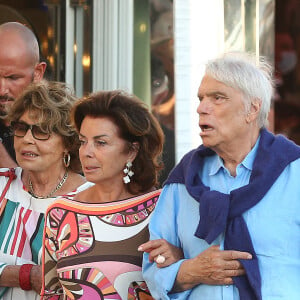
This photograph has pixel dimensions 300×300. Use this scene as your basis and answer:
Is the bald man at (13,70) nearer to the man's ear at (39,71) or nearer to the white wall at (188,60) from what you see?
the man's ear at (39,71)

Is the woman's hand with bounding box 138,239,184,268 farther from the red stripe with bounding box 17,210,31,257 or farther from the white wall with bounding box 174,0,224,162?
the white wall with bounding box 174,0,224,162

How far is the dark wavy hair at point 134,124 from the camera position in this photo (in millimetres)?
4074

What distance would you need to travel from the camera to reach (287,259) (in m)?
3.44

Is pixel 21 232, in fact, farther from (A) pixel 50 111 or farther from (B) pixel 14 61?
(B) pixel 14 61

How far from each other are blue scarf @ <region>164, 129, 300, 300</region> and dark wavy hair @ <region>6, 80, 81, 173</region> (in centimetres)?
108

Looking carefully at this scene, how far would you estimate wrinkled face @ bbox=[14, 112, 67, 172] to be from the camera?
441cm

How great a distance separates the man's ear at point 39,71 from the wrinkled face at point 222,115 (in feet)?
5.88

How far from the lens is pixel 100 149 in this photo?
13.3ft

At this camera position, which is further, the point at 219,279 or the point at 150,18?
the point at 150,18

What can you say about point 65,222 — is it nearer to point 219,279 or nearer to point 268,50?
point 219,279

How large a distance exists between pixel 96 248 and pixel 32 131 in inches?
29.5

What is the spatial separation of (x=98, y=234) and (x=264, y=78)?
3.11ft

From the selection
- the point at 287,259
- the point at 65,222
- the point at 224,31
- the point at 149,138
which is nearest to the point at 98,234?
the point at 65,222

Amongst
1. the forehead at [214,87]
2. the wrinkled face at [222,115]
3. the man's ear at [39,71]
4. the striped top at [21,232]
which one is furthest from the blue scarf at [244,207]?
the man's ear at [39,71]
